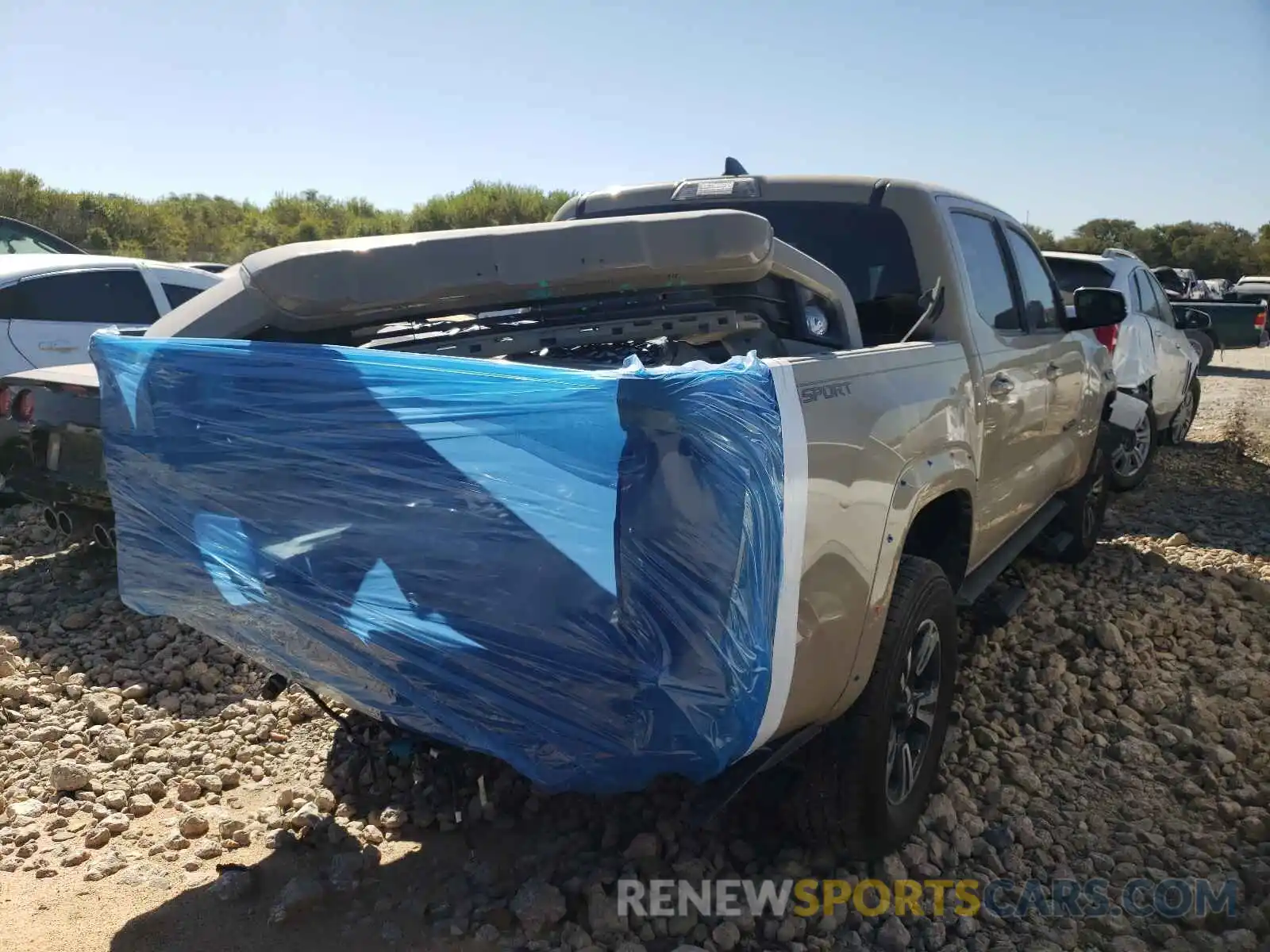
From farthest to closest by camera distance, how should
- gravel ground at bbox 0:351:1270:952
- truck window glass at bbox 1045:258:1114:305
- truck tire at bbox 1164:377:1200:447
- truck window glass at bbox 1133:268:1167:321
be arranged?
truck tire at bbox 1164:377:1200:447 → truck window glass at bbox 1133:268:1167:321 → truck window glass at bbox 1045:258:1114:305 → gravel ground at bbox 0:351:1270:952

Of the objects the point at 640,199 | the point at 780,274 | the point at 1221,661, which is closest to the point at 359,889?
the point at 780,274

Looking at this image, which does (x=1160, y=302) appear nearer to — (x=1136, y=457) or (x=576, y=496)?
(x=1136, y=457)

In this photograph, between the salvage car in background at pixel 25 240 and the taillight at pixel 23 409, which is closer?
the taillight at pixel 23 409

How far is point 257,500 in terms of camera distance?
262cm

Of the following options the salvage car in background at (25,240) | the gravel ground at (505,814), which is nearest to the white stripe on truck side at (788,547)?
the gravel ground at (505,814)

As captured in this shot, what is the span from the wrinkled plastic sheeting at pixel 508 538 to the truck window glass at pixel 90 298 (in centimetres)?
526

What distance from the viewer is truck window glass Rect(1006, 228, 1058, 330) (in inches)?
186

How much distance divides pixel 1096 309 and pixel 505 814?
3.67 metres

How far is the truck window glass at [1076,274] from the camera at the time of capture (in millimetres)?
8461

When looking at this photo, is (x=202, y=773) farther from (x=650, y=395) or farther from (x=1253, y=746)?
(x=1253, y=746)

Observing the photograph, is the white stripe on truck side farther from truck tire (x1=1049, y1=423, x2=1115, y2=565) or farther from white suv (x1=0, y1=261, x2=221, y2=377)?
white suv (x1=0, y1=261, x2=221, y2=377)

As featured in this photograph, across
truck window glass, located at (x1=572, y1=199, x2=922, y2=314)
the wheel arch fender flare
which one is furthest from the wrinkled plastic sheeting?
truck window glass, located at (x1=572, y1=199, x2=922, y2=314)

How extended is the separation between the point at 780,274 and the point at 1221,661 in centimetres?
302

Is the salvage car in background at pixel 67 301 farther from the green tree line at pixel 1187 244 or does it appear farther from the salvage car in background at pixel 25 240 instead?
the green tree line at pixel 1187 244
